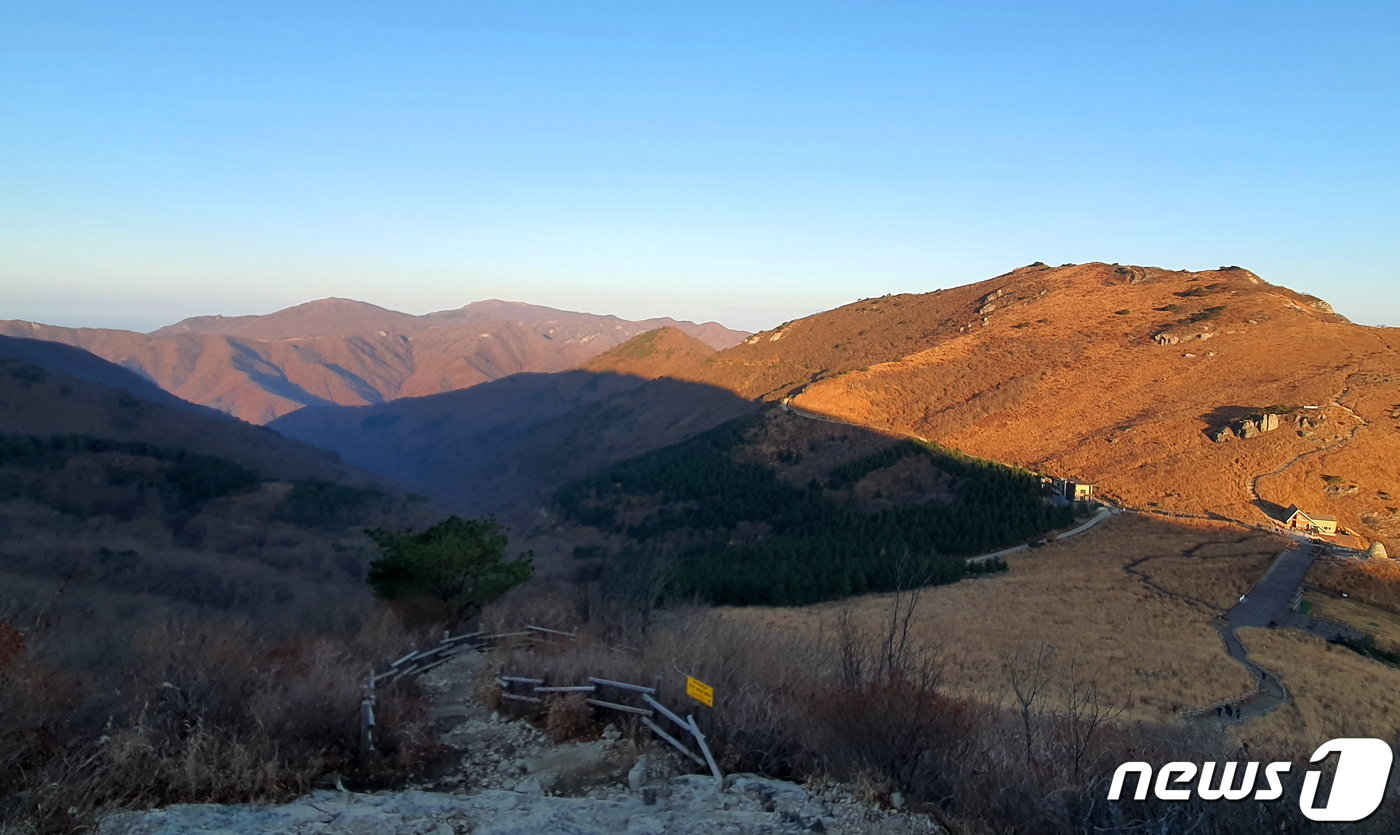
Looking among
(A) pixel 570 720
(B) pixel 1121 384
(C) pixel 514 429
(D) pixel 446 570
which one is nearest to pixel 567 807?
(A) pixel 570 720

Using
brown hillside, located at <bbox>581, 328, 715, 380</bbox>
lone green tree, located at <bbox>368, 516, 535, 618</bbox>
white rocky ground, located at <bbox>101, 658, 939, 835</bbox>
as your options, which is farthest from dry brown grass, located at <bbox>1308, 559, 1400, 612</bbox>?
brown hillside, located at <bbox>581, 328, 715, 380</bbox>

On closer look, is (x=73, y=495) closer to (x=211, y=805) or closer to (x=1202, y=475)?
(x=211, y=805)

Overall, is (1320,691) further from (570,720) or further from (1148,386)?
(1148,386)

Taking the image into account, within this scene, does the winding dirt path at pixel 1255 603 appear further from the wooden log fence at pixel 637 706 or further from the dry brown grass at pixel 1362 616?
the wooden log fence at pixel 637 706

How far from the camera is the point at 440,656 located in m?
13.4

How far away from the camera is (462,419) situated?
15488 centimetres

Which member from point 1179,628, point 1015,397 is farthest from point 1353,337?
point 1179,628

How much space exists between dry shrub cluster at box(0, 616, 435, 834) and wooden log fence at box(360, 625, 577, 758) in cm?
16

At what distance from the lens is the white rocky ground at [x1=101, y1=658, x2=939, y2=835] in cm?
585

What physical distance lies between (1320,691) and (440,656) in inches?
675

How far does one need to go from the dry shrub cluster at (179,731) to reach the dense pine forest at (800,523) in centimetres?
1381

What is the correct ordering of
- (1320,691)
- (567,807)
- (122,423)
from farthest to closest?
1. (122,423)
2. (1320,691)
3. (567,807)

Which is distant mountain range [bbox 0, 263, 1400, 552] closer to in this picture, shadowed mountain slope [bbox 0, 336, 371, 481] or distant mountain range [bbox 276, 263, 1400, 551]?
distant mountain range [bbox 276, 263, 1400, 551]

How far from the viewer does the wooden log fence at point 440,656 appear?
7976 mm
